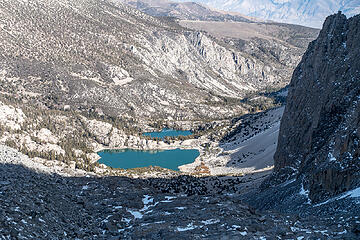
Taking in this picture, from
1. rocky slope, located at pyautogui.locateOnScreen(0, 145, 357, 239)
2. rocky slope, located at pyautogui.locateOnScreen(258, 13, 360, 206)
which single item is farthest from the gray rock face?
rocky slope, located at pyautogui.locateOnScreen(0, 145, 357, 239)

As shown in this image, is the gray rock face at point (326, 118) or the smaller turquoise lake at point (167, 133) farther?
the smaller turquoise lake at point (167, 133)

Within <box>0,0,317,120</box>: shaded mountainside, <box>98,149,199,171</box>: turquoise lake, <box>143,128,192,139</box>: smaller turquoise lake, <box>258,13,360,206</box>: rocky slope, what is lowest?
<box>98,149,199,171</box>: turquoise lake

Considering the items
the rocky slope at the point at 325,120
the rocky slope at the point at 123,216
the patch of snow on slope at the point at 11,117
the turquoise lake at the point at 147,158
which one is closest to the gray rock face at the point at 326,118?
the rocky slope at the point at 325,120

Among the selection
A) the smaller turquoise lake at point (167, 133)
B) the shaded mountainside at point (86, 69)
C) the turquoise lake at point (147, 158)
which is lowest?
the turquoise lake at point (147, 158)

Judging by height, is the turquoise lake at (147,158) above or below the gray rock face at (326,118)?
below

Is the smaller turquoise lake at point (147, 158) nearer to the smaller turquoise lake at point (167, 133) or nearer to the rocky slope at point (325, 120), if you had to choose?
the smaller turquoise lake at point (167, 133)

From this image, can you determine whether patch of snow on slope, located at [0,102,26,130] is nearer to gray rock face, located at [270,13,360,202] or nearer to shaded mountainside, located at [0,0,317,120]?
shaded mountainside, located at [0,0,317,120]

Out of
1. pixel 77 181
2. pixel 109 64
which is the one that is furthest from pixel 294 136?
pixel 109 64
